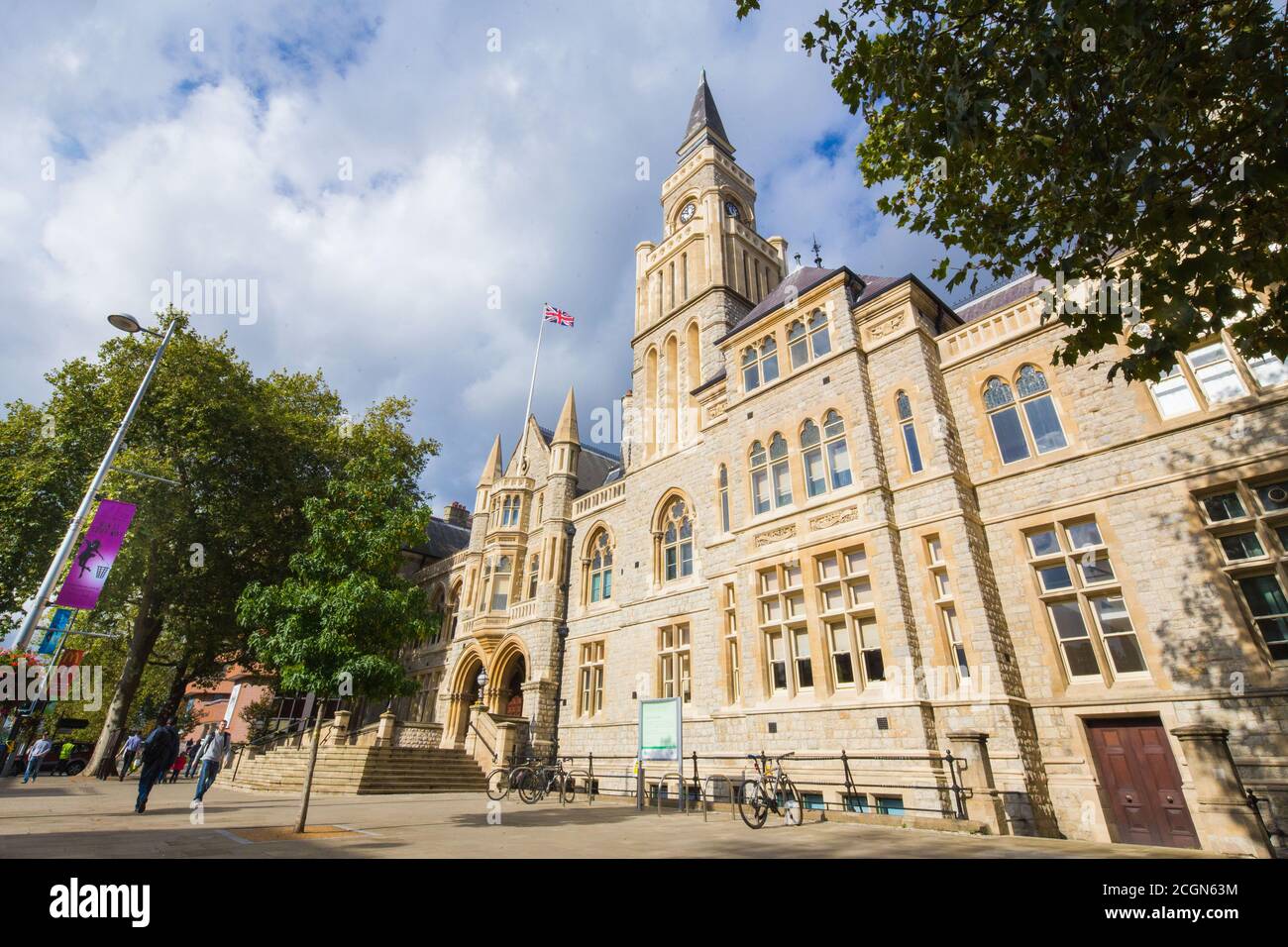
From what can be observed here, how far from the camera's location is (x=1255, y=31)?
5617 mm

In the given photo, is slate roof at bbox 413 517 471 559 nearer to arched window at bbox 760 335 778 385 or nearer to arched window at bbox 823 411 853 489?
arched window at bbox 760 335 778 385

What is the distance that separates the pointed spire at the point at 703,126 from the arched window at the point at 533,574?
20.6m

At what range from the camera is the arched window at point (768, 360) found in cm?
1844

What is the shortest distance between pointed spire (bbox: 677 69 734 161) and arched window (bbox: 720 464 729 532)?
17.0 m

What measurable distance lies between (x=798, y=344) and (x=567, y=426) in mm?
12701

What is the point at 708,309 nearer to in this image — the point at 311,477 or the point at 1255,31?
the point at 1255,31

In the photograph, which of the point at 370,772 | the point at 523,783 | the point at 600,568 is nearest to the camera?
the point at 523,783

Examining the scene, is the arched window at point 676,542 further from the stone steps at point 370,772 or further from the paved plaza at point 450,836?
the stone steps at point 370,772

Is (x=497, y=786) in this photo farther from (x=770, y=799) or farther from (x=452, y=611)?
(x=452, y=611)

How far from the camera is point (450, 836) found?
827cm

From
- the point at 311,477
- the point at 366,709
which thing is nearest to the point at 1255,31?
the point at 311,477

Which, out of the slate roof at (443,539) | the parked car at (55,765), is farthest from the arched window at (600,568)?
the parked car at (55,765)

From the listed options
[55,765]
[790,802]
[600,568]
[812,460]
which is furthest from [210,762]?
[55,765]

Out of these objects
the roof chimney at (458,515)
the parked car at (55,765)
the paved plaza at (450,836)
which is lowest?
the paved plaza at (450,836)
